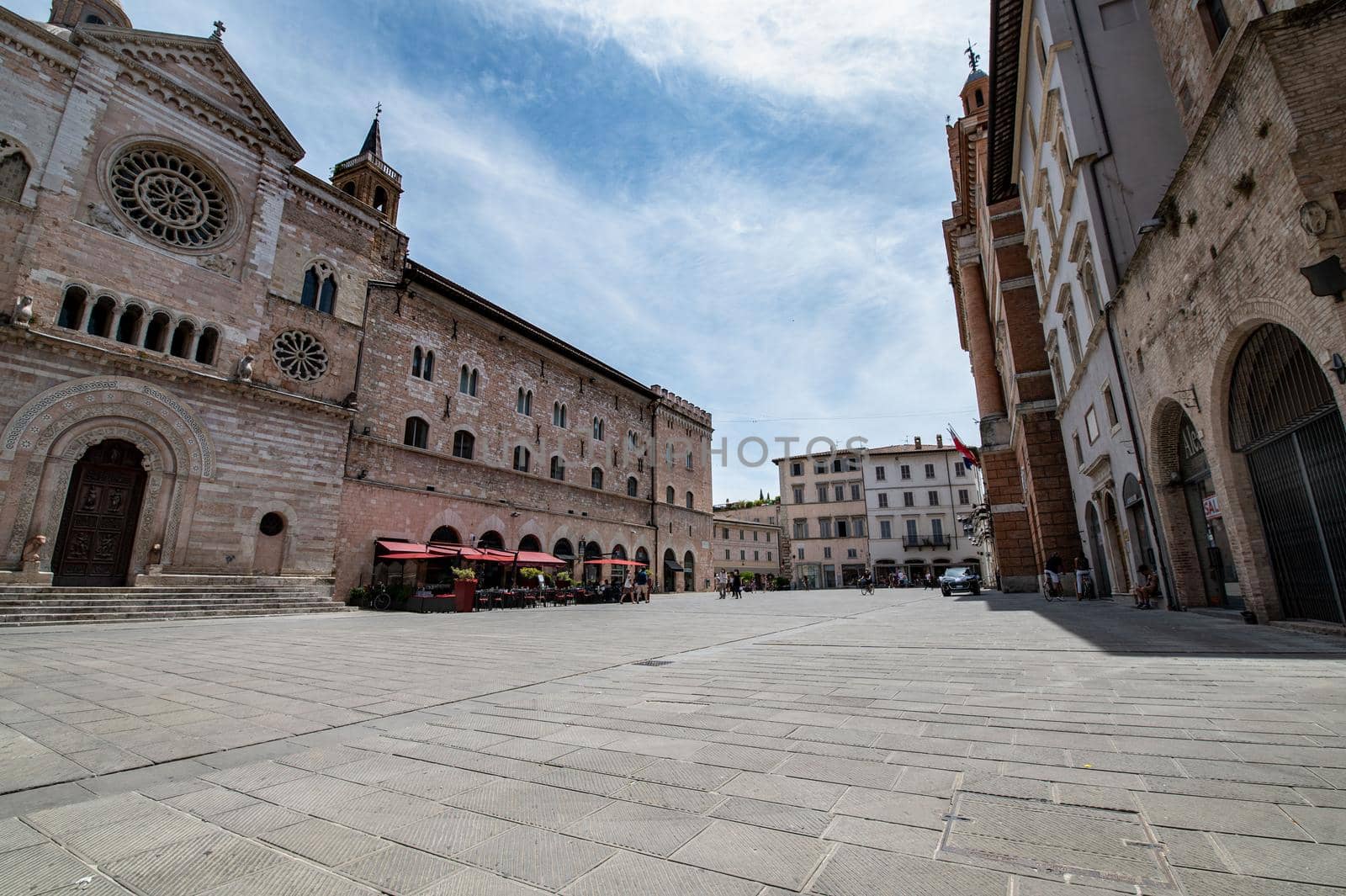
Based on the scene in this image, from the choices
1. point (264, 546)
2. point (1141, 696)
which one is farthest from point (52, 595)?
point (1141, 696)

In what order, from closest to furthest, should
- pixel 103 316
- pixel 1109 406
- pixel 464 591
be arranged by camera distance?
pixel 1109 406 → pixel 103 316 → pixel 464 591

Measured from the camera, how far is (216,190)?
1881cm

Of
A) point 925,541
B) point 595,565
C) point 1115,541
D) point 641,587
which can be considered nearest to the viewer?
point 1115,541

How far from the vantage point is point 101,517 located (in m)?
15.4

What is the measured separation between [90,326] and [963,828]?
21675 mm

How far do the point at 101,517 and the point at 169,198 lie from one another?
9.61m

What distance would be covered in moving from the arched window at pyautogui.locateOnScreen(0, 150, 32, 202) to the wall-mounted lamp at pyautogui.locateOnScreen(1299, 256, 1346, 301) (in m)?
24.6

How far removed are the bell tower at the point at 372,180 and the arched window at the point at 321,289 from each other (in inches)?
218

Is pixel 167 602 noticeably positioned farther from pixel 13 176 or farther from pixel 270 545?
pixel 13 176

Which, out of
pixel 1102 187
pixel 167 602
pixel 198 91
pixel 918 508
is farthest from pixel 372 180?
pixel 918 508

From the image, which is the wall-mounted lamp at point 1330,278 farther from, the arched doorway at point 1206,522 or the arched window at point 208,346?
the arched window at point 208,346

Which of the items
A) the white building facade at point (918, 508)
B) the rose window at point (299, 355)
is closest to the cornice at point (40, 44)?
the rose window at point (299, 355)

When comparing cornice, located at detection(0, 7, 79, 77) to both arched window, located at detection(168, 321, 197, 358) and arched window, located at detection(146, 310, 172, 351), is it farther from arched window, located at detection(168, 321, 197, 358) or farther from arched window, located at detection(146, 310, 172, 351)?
arched window, located at detection(168, 321, 197, 358)

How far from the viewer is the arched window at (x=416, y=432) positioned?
2311 cm
